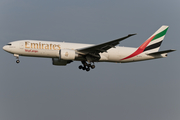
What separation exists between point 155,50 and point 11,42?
67.4 ft

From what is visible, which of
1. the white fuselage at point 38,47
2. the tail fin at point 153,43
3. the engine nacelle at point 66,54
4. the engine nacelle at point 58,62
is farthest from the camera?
the engine nacelle at point 58,62

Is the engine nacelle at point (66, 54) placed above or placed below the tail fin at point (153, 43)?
below

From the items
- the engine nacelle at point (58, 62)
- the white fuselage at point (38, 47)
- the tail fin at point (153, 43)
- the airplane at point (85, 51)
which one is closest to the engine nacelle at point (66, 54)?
the airplane at point (85, 51)

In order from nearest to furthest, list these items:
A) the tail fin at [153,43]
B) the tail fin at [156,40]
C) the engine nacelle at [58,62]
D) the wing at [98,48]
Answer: the wing at [98,48] → the tail fin at [153,43] → the tail fin at [156,40] → the engine nacelle at [58,62]

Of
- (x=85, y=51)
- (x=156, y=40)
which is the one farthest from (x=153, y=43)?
(x=85, y=51)

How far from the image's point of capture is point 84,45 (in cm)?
3841

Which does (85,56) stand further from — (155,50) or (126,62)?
(155,50)

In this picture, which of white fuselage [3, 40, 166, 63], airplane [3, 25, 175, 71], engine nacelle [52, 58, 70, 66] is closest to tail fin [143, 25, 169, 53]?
airplane [3, 25, 175, 71]

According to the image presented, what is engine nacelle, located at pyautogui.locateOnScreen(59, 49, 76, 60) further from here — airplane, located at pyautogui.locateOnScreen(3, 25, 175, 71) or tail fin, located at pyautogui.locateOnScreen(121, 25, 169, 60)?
tail fin, located at pyautogui.locateOnScreen(121, 25, 169, 60)

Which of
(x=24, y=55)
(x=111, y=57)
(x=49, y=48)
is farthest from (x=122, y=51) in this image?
(x=24, y=55)

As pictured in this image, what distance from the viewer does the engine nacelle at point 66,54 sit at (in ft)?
117

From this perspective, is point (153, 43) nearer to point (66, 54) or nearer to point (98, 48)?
point (98, 48)

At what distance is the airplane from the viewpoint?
3616 centimetres

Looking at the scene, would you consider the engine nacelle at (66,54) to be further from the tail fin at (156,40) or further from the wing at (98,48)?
the tail fin at (156,40)
